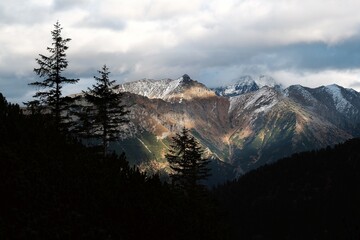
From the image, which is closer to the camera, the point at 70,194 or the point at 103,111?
the point at 70,194

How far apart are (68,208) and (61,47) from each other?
1808 centimetres

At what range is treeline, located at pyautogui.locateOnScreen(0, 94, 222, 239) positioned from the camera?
2481 cm

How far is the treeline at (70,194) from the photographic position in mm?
24812

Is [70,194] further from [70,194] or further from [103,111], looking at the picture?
[103,111]

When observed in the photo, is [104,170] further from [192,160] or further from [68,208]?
[192,160]

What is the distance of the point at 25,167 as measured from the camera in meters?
27.6

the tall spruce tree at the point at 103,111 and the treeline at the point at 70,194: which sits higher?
the tall spruce tree at the point at 103,111

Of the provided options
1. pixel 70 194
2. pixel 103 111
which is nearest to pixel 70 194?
pixel 70 194

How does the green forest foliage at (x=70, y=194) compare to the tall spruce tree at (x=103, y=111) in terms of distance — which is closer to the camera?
the green forest foliage at (x=70, y=194)

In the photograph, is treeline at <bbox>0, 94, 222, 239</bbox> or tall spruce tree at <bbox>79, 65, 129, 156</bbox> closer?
treeline at <bbox>0, 94, 222, 239</bbox>

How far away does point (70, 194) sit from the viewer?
28203mm

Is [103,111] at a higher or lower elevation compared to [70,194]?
higher

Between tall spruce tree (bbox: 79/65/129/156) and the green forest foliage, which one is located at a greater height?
tall spruce tree (bbox: 79/65/129/156)

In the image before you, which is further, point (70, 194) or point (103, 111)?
point (103, 111)
